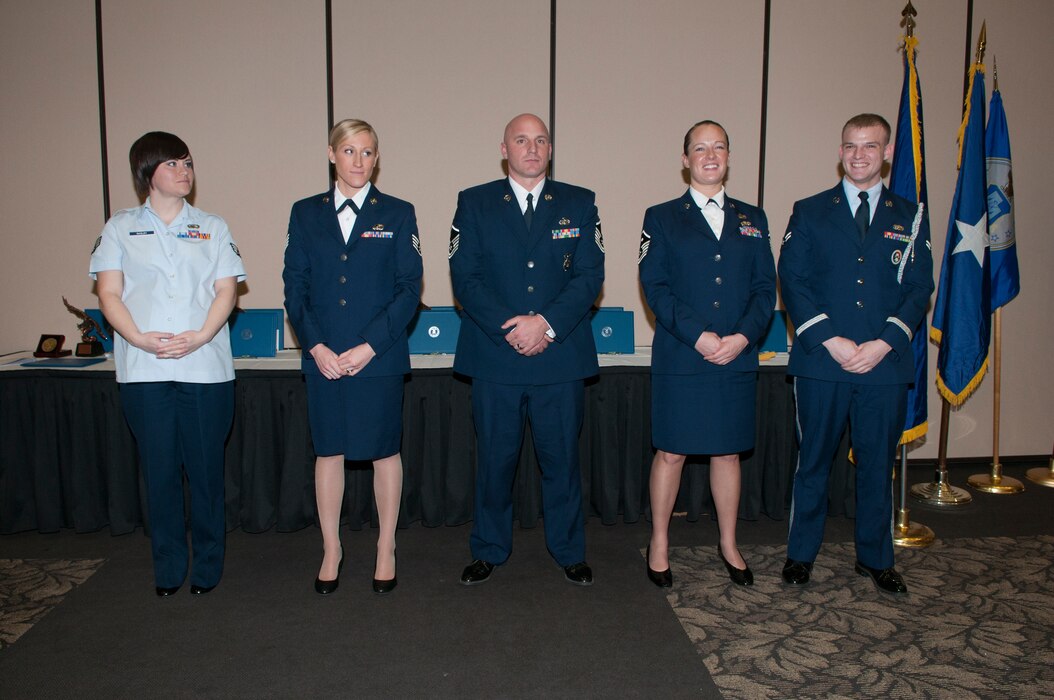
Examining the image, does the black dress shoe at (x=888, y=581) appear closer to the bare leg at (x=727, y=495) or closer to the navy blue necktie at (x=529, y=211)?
the bare leg at (x=727, y=495)

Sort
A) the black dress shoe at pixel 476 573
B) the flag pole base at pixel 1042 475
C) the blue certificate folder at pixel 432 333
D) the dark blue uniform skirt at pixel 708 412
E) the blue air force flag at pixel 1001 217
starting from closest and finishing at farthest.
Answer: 1. the dark blue uniform skirt at pixel 708 412
2. the black dress shoe at pixel 476 573
3. the blue certificate folder at pixel 432 333
4. the blue air force flag at pixel 1001 217
5. the flag pole base at pixel 1042 475

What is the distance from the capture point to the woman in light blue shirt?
2.61m

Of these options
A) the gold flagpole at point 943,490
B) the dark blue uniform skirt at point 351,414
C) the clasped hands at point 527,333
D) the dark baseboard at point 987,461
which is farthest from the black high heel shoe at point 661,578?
the dark baseboard at point 987,461

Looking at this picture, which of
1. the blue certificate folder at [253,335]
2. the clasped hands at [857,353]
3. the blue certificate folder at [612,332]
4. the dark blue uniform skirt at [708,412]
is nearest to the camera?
the clasped hands at [857,353]

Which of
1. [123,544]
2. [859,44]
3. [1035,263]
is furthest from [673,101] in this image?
[123,544]

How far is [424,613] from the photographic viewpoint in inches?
103

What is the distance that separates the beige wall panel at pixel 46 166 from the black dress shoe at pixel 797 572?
13.1 ft

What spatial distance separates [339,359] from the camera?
Result: 2619mm

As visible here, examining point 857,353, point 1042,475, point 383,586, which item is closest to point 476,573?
point 383,586

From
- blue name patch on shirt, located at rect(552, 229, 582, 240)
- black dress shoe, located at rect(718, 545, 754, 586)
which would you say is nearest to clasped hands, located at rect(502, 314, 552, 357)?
blue name patch on shirt, located at rect(552, 229, 582, 240)

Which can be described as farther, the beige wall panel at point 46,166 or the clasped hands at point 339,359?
the beige wall panel at point 46,166

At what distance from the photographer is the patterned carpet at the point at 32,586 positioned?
2.54 metres

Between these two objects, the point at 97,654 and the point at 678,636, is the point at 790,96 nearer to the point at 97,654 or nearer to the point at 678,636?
the point at 678,636

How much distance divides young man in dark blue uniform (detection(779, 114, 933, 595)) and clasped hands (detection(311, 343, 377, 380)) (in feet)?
5.39
